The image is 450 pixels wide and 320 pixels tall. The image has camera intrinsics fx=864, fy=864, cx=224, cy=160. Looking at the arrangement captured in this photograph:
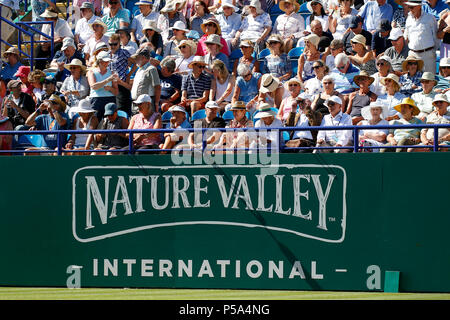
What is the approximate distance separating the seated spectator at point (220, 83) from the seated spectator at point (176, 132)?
100 centimetres

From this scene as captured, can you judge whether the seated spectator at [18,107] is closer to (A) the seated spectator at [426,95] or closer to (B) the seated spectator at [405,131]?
(B) the seated spectator at [405,131]

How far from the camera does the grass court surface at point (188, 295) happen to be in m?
9.29

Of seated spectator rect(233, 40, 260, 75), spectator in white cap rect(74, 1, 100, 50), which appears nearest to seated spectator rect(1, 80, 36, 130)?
spectator in white cap rect(74, 1, 100, 50)

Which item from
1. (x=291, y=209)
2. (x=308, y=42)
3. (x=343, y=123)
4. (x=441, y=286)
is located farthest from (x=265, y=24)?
(x=441, y=286)

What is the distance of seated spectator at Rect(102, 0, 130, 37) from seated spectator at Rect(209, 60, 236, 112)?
3.00 m

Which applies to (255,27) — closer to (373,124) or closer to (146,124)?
(146,124)

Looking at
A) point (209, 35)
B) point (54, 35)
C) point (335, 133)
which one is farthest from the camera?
point (54, 35)

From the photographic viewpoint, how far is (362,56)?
12.8 meters

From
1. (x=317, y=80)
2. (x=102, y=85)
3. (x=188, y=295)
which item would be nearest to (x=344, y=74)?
(x=317, y=80)

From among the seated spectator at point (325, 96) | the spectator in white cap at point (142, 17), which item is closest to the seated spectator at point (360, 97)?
the seated spectator at point (325, 96)

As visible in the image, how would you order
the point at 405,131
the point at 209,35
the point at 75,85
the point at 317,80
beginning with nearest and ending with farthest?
the point at 405,131, the point at 317,80, the point at 209,35, the point at 75,85

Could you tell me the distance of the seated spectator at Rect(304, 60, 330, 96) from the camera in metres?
12.1

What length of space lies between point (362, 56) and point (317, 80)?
98 centimetres
